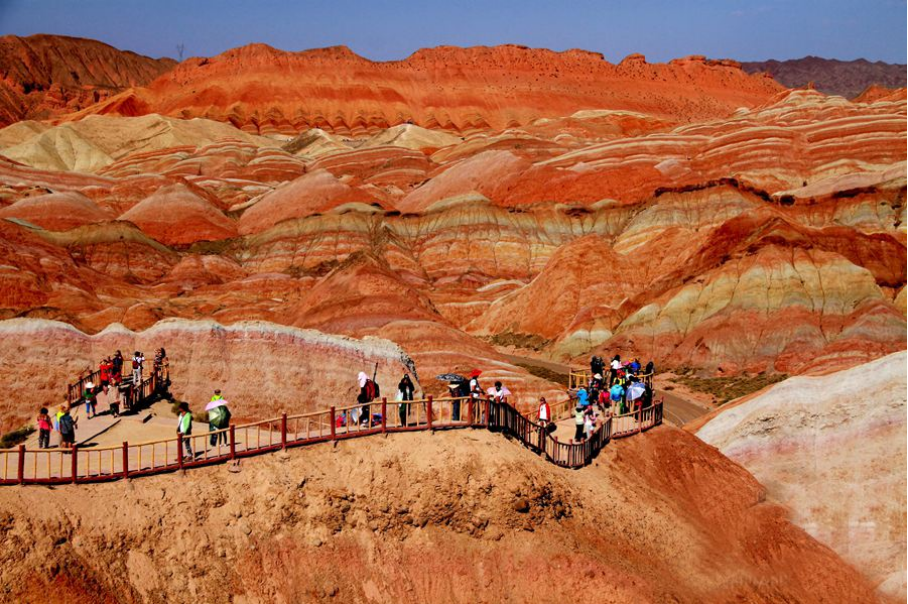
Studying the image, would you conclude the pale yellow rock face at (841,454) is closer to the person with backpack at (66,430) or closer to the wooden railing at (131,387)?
the wooden railing at (131,387)

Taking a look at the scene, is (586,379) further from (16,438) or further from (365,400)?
(16,438)

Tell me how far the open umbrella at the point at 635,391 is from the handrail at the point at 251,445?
1702 mm

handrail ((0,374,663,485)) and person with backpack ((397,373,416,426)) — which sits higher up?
person with backpack ((397,373,416,426))

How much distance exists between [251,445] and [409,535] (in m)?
3.80

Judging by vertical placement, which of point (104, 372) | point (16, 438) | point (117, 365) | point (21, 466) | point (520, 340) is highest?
point (117, 365)

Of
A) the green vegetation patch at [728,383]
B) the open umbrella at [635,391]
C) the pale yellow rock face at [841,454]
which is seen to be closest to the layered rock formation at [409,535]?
the pale yellow rock face at [841,454]

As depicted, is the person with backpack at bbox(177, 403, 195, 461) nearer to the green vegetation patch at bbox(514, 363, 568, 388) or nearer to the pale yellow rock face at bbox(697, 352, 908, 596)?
the pale yellow rock face at bbox(697, 352, 908, 596)

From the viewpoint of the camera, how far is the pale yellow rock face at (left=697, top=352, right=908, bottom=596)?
30500 millimetres

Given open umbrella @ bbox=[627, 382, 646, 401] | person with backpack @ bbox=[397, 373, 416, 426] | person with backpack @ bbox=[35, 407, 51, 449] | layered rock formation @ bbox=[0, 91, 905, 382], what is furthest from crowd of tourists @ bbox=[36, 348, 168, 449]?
layered rock formation @ bbox=[0, 91, 905, 382]

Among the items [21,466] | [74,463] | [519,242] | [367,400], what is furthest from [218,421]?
[519,242]

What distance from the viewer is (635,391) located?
102 ft

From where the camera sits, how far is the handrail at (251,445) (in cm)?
2070

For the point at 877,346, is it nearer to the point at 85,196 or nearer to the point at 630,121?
the point at 85,196

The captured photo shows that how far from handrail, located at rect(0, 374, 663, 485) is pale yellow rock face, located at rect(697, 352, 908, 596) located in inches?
270
